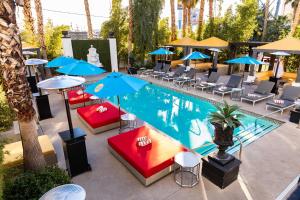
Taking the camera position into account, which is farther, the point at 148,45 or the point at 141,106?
the point at 148,45

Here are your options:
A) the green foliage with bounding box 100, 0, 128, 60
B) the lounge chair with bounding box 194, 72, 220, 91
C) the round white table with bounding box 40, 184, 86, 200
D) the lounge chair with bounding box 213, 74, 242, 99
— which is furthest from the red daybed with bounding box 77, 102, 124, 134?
the green foliage with bounding box 100, 0, 128, 60

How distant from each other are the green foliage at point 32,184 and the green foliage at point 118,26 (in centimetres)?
1825

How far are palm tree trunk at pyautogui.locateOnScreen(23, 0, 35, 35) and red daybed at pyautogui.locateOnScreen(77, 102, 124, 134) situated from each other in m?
10.7

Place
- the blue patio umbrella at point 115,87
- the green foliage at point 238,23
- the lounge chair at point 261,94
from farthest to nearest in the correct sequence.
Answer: the green foliage at point 238,23 → the lounge chair at point 261,94 → the blue patio umbrella at point 115,87

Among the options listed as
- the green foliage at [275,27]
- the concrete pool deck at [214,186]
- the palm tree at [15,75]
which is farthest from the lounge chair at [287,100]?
the green foliage at [275,27]

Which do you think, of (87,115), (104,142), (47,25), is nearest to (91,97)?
(87,115)

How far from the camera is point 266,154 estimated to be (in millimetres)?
6367

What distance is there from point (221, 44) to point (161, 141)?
13902 mm

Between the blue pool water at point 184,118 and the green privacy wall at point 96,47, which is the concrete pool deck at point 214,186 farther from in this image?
the green privacy wall at point 96,47

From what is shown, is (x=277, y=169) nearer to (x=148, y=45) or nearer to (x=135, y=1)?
(x=148, y=45)

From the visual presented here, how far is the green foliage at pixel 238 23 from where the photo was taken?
63.0 feet

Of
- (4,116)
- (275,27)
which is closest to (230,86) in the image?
(4,116)

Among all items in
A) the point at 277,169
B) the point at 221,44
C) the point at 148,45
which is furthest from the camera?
the point at 148,45

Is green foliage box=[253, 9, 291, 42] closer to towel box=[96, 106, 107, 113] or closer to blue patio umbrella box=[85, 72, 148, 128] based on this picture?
towel box=[96, 106, 107, 113]
